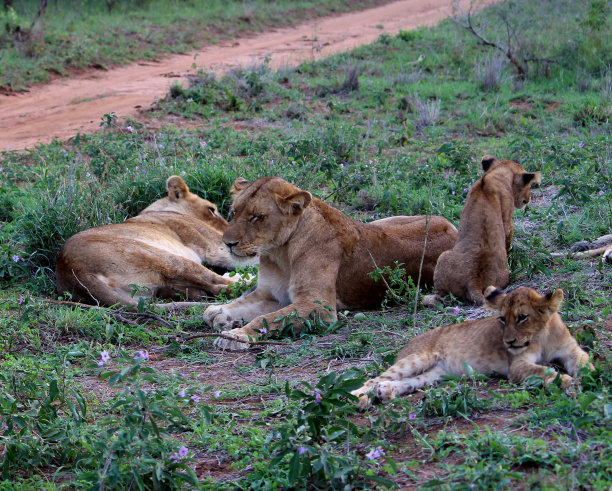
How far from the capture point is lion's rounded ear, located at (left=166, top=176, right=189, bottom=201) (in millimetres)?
7800

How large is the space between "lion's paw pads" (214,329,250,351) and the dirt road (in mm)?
6787

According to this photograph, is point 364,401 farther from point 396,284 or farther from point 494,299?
point 396,284

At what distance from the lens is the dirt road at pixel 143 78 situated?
12062 millimetres

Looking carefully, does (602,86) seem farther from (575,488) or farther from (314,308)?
(575,488)

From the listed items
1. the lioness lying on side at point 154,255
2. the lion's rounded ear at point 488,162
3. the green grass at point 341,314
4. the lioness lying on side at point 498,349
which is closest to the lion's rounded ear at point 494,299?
the lioness lying on side at point 498,349

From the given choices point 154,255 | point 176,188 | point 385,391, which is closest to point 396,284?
point 385,391

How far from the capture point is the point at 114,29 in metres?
17.4

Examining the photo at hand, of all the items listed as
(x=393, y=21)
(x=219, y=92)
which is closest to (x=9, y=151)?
(x=219, y=92)

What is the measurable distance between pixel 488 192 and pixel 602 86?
7377 mm

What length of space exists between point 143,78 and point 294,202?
10078 millimetres

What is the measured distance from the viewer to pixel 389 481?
311 centimetres

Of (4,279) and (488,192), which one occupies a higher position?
(488,192)

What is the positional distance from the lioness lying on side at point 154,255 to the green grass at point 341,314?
0.38m

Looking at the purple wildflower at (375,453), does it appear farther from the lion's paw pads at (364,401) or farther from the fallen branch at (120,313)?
the fallen branch at (120,313)
